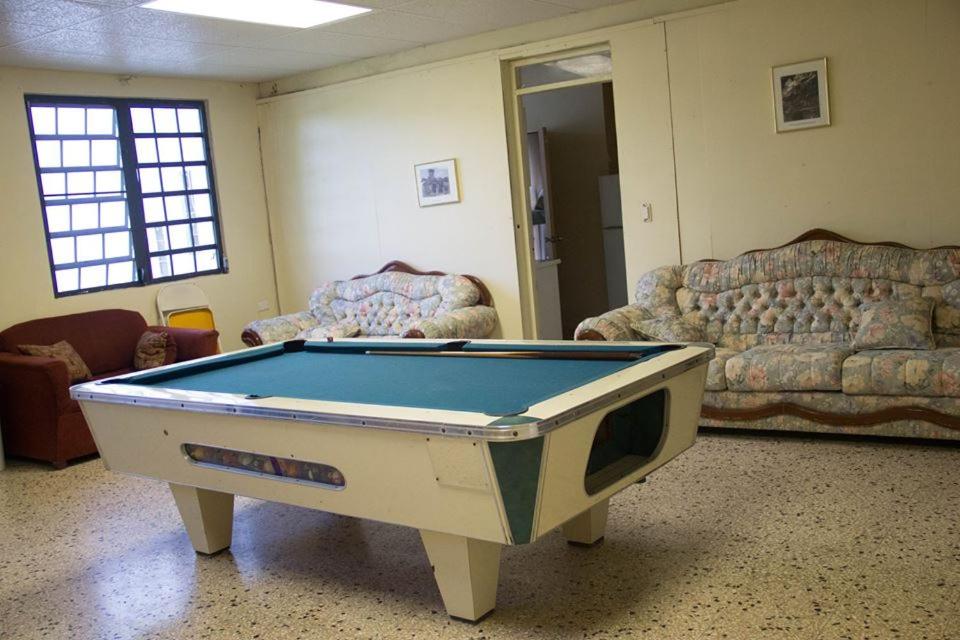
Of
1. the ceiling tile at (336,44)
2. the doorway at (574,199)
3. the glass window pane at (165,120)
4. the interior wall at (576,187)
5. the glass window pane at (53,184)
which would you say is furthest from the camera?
the interior wall at (576,187)

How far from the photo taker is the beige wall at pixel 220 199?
21.8ft

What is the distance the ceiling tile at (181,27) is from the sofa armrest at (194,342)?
205 centimetres

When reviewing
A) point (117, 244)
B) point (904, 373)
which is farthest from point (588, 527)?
point (117, 244)

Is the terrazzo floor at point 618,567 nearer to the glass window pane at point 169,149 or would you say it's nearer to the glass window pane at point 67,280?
the glass window pane at point 67,280

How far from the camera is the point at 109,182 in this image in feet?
24.0

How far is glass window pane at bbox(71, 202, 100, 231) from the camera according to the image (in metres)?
7.08

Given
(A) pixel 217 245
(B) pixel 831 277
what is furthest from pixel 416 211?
(B) pixel 831 277

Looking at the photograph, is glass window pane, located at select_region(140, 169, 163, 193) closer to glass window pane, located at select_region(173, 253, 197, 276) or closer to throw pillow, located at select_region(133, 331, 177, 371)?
glass window pane, located at select_region(173, 253, 197, 276)

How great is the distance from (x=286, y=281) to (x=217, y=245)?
0.74 meters

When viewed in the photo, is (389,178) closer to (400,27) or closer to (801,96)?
(400,27)

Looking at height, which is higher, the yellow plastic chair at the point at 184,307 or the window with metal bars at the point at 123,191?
the window with metal bars at the point at 123,191

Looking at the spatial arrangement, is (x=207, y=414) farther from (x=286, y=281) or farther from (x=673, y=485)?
(x=286, y=281)

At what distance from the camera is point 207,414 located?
3.39 metres

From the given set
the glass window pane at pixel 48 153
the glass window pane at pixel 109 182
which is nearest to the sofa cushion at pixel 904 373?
the glass window pane at pixel 109 182
